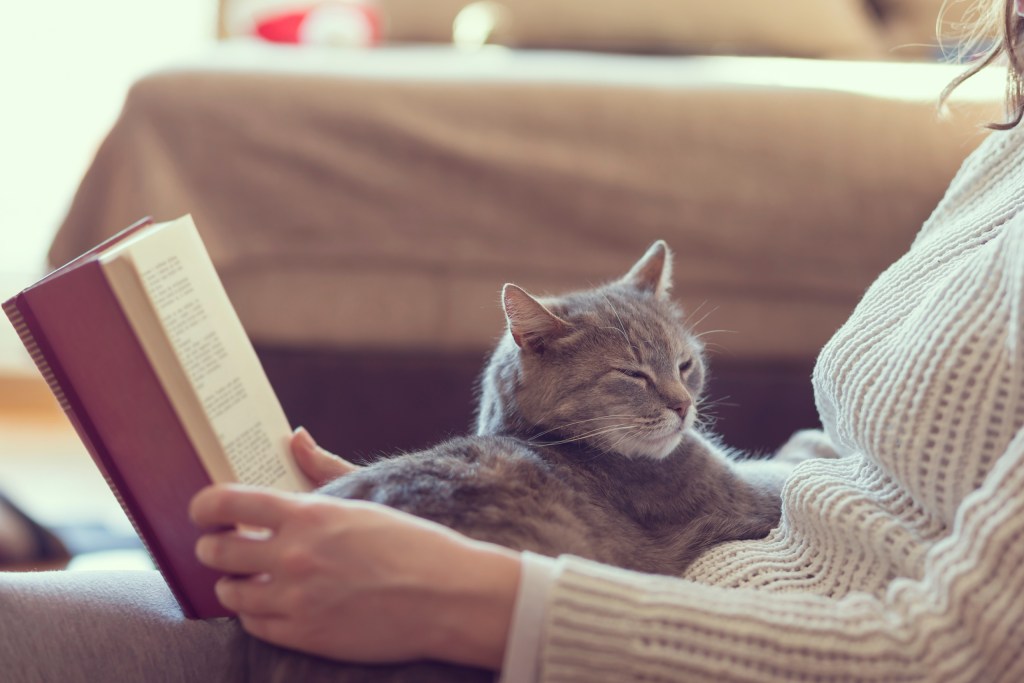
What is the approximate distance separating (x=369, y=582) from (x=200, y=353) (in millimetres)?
271

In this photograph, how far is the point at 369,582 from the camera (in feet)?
2.15

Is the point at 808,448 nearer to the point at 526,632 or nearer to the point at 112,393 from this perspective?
the point at 526,632

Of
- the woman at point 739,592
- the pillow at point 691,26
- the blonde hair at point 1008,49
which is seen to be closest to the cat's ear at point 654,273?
the blonde hair at point 1008,49

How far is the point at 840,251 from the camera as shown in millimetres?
1862

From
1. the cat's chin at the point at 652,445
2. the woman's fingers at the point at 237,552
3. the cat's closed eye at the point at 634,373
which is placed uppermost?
the woman's fingers at the point at 237,552

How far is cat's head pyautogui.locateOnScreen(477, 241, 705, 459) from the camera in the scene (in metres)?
1.09

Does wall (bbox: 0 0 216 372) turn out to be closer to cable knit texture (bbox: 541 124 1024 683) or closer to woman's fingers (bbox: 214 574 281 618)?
woman's fingers (bbox: 214 574 281 618)

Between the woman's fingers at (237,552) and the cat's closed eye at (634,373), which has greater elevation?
the woman's fingers at (237,552)

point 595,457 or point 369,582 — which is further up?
point 369,582

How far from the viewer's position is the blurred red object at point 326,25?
284 cm

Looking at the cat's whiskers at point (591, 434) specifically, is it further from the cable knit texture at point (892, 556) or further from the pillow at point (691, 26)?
the pillow at point (691, 26)

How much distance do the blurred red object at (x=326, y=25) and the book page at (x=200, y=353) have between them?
2138mm

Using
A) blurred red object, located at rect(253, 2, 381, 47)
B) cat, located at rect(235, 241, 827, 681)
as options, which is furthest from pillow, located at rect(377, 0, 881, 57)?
cat, located at rect(235, 241, 827, 681)

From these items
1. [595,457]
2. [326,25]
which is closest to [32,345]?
[595,457]
